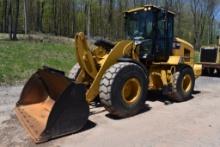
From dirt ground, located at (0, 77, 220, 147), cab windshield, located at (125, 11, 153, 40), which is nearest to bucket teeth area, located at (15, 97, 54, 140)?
dirt ground, located at (0, 77, 220, 147)

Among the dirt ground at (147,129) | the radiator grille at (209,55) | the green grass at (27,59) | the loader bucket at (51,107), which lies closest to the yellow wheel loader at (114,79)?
the loader bucket at (51,107)

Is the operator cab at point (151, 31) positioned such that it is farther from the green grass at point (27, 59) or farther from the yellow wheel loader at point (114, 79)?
the green grass at point (27, 59)

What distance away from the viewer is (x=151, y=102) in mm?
9438

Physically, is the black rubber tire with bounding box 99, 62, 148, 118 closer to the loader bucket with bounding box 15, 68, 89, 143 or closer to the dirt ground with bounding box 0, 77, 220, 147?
the dirt ground with bounding box 0, 77, 220, 147

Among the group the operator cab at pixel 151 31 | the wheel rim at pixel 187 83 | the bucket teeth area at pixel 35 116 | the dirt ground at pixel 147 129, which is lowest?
the dirt ground at pixel 147 129

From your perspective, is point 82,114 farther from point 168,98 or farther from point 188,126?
point 168,98

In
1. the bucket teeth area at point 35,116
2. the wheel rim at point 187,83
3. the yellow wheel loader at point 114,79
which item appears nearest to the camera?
the bucket teeth area at point 35,116

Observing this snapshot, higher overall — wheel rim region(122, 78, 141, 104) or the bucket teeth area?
wheel rim region(122, 78, 141, 104)

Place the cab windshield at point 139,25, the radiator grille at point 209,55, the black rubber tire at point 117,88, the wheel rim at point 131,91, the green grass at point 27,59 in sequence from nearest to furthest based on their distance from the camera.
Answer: the black rubber tire at point 117,88 < the wheel rim at point 131,91 < the cab windshield at point 139,25 < the green grass at point 27,59 < the radiator grille at point 209,55

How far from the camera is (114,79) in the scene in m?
7.34

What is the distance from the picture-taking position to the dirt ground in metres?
6.05

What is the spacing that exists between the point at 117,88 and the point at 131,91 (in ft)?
2.37

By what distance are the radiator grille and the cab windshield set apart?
31.3 feet

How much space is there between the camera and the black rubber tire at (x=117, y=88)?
7.29 metres
